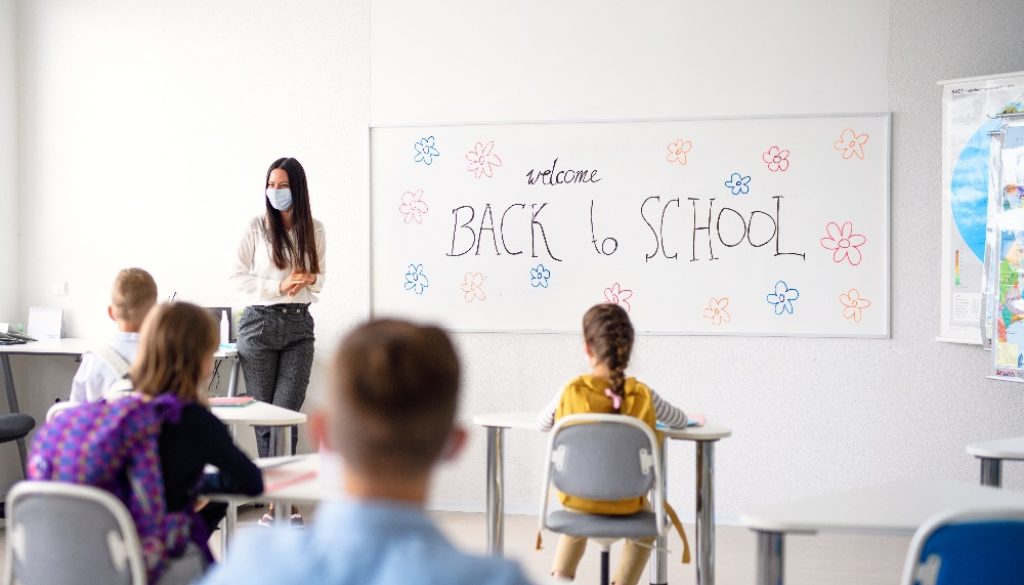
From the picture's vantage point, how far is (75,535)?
219 centimetres

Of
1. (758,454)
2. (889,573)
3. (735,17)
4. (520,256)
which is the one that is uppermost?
(735,17)

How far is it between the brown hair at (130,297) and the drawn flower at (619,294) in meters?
2.43

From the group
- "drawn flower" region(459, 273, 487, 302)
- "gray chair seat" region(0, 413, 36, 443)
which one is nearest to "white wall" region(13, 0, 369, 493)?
"drawn flower" region(459, 273, 487, 302)

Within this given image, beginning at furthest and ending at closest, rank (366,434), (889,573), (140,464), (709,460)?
1. (889,573)
2. (709,460)
3. (140,464)
4. (366,434)

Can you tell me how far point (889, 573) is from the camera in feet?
14.4

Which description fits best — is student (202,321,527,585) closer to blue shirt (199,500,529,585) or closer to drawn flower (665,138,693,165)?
blue shirt (199,500,529,585)

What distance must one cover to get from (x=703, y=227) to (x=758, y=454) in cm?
107

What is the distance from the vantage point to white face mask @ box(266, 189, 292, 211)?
4.73 metres

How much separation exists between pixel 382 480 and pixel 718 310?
4.15m

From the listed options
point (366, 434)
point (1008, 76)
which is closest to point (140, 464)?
point (366, 434)

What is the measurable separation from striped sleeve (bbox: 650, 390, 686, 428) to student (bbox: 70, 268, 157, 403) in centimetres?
152

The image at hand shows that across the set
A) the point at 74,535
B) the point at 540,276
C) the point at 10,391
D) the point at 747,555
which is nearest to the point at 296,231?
the point at 540,276

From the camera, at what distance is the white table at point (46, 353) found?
16.5 feet

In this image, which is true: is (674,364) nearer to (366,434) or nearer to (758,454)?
(758,454)
